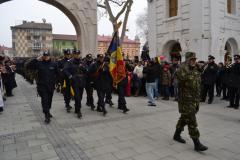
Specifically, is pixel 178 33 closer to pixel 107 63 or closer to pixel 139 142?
pixel 107 63

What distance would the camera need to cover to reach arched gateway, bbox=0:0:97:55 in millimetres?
16459

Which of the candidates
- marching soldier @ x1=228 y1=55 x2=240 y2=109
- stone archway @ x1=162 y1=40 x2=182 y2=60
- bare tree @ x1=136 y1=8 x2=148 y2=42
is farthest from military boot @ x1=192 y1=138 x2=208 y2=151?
bare tree @ x1=136 y1=8 x2=148 y2=42

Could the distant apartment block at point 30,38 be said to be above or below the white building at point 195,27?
above

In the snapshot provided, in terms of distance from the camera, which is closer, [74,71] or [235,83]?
[74,71]

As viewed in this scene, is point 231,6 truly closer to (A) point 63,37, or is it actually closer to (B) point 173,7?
(B) point 173,7

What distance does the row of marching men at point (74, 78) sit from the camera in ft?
23.5

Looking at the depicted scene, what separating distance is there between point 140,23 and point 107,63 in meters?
46.4

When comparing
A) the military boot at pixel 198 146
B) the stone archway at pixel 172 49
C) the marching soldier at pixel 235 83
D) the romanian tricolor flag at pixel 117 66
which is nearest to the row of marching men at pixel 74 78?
the romanian tricolor flag at pixel 117 66

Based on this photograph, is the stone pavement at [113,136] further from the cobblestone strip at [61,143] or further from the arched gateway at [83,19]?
the arched gateway at [83,19]

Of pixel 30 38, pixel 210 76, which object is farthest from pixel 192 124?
pixel 30 38

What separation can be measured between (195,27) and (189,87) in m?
13.1

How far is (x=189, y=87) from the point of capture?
501 centimetres

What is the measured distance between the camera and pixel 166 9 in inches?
755

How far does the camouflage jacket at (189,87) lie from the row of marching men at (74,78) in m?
3.46
